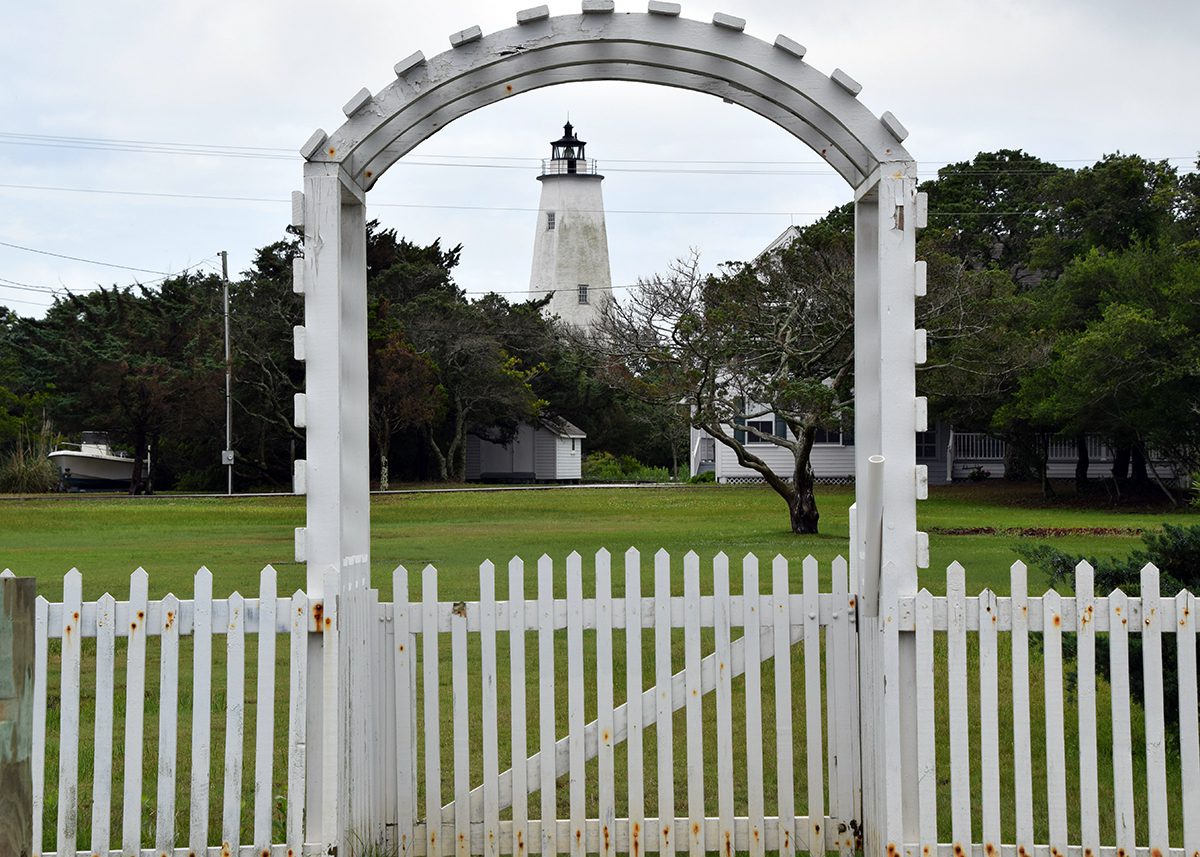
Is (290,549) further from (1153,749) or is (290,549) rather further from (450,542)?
(1153,749)

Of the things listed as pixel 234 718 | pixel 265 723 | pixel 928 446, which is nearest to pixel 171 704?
pixel 234 718

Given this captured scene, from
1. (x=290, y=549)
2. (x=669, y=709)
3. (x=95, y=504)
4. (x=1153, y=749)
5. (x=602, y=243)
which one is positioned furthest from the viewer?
(x=602, y=243)

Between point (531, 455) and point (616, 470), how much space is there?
403cm

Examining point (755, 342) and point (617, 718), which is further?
point (755, 342)

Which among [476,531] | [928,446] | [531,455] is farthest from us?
[531,455]

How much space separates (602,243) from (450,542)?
49761 mm

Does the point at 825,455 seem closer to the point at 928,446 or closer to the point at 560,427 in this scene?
the point at 928,446

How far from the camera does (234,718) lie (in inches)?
214

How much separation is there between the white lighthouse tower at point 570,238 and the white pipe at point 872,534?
6510 cm

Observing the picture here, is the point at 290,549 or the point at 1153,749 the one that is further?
the point at 290,549

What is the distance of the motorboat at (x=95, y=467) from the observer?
5878cm

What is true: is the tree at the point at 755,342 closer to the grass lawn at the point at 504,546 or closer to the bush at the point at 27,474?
the grass lawn at the point at 504,546

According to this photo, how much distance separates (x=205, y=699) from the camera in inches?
219

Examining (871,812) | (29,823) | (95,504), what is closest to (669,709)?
(871,812)
